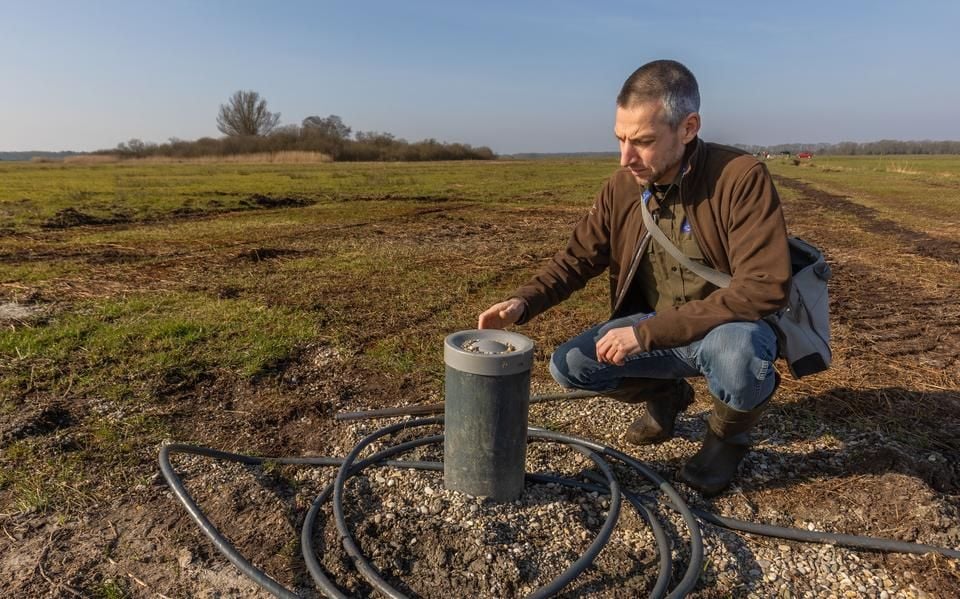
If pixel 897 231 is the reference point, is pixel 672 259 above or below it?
above

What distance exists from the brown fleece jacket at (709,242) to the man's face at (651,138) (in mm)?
120

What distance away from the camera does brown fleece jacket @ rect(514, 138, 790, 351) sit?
261 centimetres

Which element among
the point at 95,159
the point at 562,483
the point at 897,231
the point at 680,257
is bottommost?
the point at 562,483

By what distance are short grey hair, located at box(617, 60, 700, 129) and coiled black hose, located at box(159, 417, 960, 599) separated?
5.58ft

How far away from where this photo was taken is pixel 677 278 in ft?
10.1

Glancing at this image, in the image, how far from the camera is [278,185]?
77.8ft

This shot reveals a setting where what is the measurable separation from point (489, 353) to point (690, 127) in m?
1.37

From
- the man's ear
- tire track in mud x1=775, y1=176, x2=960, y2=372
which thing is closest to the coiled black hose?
the man's ear

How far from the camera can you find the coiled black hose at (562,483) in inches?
90.0

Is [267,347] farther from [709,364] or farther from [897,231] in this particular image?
[897,231]

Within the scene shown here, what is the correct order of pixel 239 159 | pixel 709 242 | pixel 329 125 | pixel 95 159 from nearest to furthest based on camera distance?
pixel 709 242
pixel 239 159
pixel 95 159
pixel 329 125

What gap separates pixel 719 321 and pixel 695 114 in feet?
3.07

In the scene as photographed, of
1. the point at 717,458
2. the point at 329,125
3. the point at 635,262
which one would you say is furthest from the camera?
the point at 329,125

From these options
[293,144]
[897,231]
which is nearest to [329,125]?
[293,144]
